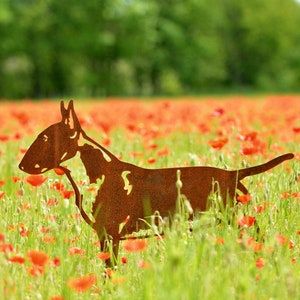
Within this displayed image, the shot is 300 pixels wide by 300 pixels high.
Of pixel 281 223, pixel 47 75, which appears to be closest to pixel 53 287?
pixel 281 223

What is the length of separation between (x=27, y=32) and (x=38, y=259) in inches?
1535

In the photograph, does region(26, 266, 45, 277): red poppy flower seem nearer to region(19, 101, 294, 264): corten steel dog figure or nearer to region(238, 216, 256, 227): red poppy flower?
region(19, 101, 294, 264): corten steel dog figure

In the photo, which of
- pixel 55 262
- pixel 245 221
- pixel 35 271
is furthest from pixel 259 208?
pixel 35 271

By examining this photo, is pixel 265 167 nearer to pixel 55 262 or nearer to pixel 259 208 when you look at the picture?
pixel 259 208

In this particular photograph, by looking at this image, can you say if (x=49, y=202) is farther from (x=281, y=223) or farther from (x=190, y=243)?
(x=281, y=223)

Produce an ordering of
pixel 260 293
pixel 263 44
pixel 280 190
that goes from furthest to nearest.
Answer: pixel 263 44 < pixel 280 190 < pixel 260 293

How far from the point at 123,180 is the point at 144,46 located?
35.9m

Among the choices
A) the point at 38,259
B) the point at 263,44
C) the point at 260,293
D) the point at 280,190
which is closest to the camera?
the point at 38,259

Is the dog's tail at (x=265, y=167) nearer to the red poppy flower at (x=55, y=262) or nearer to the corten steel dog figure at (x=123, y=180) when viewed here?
the corten steel dog figure at (x=123, y=180)

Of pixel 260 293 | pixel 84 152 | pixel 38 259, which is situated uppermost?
pixel 84 152

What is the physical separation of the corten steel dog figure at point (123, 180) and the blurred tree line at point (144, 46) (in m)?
33.1

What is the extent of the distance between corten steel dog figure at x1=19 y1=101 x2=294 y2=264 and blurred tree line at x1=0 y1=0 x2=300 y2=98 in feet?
109

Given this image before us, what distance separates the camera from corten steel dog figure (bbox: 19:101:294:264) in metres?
3.03

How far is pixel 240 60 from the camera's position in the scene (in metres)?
54.6
